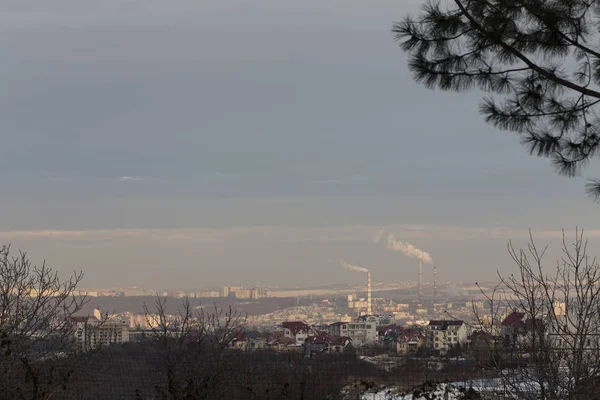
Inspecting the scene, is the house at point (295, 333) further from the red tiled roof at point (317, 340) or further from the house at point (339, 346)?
the house at point (339, 346)

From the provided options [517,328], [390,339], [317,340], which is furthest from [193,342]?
[317,340]

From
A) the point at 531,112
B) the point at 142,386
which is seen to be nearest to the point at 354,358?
the point at 142,386

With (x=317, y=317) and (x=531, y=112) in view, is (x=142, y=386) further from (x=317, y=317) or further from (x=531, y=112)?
(x=317, y=317)

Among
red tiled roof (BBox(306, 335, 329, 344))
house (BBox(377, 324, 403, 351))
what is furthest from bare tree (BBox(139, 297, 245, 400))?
red tiled roof (BBox(306, 335, 329, 344))

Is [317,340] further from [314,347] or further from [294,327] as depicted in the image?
[294,327]

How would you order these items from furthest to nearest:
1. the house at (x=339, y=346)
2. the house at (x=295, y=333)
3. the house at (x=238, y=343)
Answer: the house at (x=295, y=333)
the house at (x=339, y=346)
the house at (x=238, y=343)

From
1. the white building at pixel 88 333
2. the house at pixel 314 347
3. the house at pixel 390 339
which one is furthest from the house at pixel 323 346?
the white building at pixel 88 333

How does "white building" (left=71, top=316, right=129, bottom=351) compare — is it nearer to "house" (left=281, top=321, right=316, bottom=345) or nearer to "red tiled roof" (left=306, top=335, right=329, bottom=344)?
"red tiled roof" (left=306, top=335, right=329, bottom=344)
